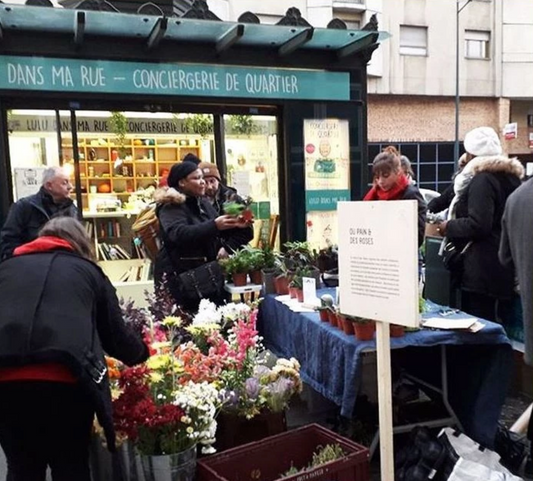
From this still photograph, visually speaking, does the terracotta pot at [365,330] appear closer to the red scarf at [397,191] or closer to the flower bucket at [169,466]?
the flower bucket at [169,466]

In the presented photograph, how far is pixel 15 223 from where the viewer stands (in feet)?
13.9

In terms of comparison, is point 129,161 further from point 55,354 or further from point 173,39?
point 55,354

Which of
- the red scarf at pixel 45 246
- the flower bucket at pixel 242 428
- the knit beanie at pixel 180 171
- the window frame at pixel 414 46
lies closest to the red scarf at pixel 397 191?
the knit beanie at pixel 180 171

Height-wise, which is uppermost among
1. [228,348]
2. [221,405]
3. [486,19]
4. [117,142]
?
[486,19]

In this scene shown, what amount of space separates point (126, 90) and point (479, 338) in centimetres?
378

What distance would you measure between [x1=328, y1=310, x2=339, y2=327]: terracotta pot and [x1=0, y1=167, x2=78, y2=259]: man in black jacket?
85.3 inches

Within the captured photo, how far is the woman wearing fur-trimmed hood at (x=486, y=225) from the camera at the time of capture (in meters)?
3.63

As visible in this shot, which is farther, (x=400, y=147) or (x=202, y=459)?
(x=400, y=147)

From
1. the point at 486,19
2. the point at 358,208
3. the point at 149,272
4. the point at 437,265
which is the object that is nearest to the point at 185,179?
the point at 358,208

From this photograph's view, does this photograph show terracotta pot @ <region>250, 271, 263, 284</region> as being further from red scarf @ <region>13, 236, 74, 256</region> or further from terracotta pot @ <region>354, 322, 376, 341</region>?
red scarf @ <region>13, 236, 74, 256</region>

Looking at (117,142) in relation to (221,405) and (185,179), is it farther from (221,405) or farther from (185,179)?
(221,405)

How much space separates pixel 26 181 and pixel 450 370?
4148 millimetres

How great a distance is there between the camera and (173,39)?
5344 mm

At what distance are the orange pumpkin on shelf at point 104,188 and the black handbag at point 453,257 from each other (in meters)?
5.04
